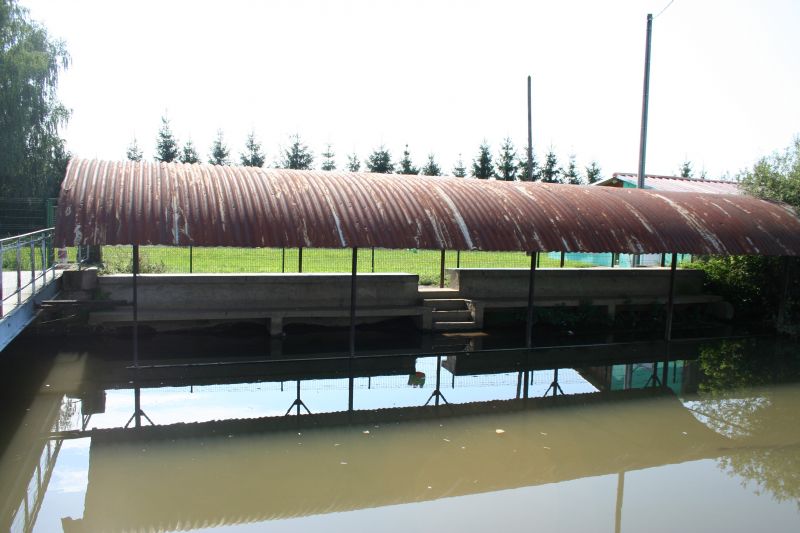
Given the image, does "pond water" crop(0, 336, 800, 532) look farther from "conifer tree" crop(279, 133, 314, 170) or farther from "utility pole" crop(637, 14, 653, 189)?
"conifer tree" crop(279, 133, 314, 170)

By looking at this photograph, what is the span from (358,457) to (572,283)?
9860 mm

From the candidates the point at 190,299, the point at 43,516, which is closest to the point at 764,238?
the point at 190,299

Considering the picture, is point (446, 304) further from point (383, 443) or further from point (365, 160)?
point (365, 160)

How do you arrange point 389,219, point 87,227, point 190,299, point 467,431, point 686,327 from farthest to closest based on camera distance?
point 686,327, point 190,299, point 389,219, point 87,227, point 467,431

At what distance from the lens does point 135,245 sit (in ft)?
27.5

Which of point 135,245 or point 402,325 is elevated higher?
point 135,245

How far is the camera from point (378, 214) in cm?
969

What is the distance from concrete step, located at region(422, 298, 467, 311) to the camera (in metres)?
13.4

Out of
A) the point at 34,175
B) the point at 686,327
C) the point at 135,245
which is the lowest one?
the point at 686,327

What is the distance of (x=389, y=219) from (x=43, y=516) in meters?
6.13

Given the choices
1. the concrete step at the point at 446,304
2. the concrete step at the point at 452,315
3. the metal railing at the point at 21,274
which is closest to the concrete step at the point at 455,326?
the concrete step at the point at 452,315

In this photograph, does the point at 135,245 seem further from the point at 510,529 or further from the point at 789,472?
the point at 789,472

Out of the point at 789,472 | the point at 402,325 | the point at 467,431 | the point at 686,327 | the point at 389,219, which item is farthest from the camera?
the point at 686,327

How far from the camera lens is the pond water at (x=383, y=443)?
5160mm
